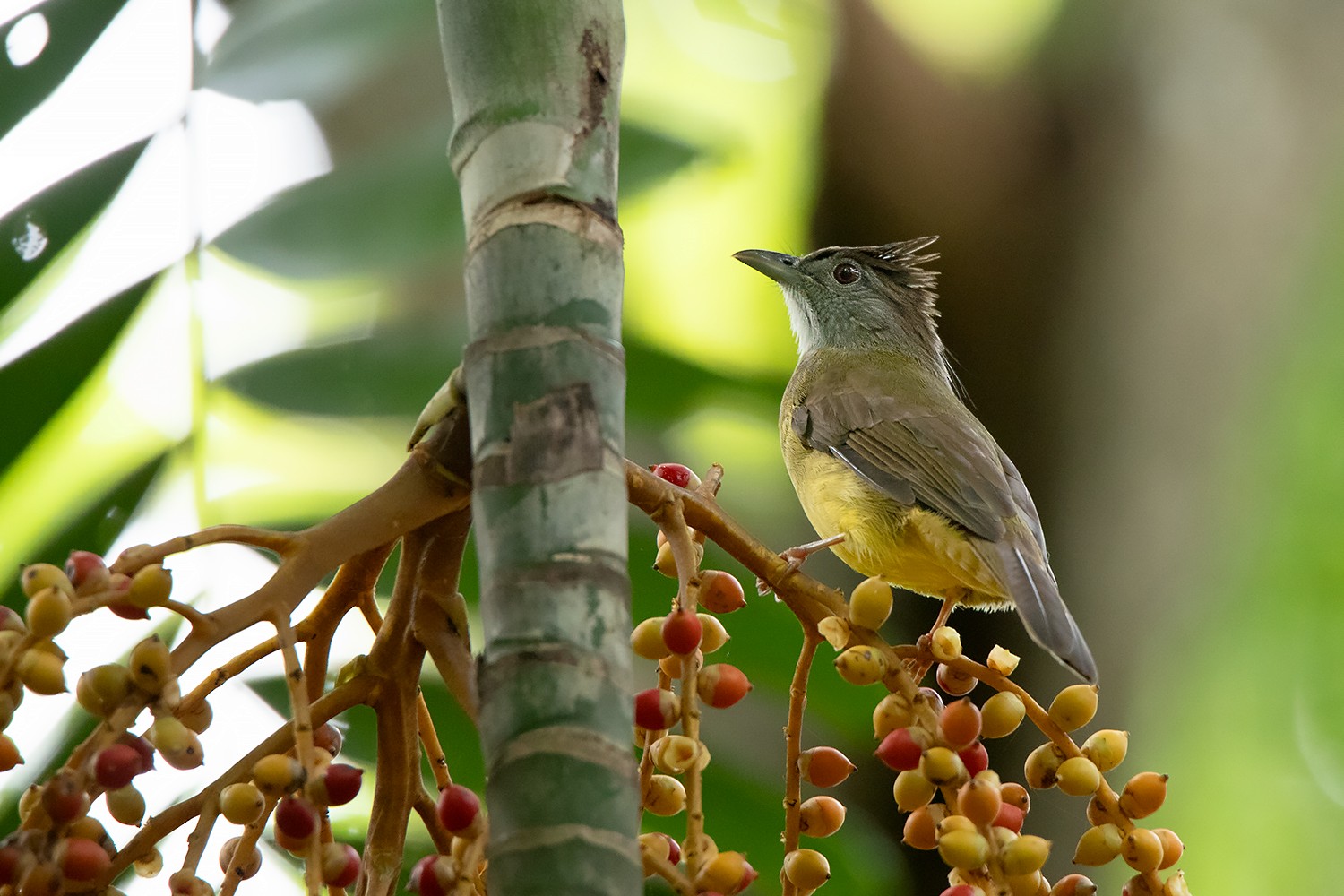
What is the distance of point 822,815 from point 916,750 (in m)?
0.21

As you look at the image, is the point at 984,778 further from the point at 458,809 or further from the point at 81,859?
the point at 81,859

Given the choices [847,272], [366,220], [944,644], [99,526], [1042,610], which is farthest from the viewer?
[847,272]

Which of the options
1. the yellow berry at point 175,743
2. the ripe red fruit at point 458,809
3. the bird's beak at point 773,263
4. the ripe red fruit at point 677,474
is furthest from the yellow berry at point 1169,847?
the bird's beak at point 773,263

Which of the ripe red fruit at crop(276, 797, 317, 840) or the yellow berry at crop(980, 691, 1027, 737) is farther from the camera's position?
the yellow berry at crop(980, 691, 1027, 737)

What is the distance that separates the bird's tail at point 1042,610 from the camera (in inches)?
83.4

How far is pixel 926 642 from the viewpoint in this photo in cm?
173

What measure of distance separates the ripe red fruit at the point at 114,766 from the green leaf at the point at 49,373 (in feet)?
3.11

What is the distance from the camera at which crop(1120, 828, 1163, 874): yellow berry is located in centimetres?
A: 151

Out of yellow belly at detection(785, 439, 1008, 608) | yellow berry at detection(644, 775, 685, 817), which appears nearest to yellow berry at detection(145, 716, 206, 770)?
yellow berry at detection(644, 775, 685, 817)

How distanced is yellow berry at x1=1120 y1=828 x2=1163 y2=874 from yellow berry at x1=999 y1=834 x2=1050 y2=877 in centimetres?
16

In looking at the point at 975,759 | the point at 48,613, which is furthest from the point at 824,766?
the point at 48,613

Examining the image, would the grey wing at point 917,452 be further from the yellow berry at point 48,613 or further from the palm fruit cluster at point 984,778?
the yellow berry at point 48,613

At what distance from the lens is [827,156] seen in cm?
448

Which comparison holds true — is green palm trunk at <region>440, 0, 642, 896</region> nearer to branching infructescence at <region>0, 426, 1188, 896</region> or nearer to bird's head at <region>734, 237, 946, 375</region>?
branching infructescence at <region>0, 426, 1188, 896</region>
